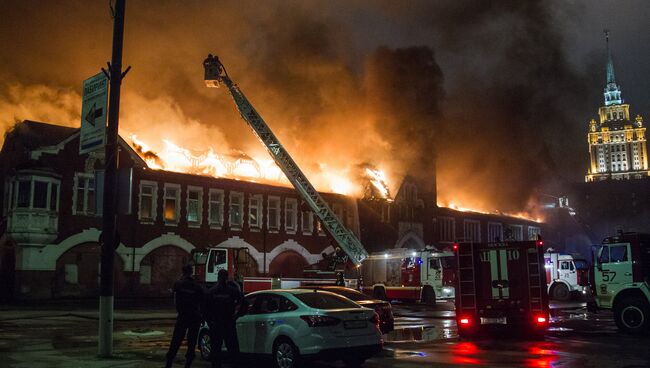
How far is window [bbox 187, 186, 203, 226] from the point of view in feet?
112

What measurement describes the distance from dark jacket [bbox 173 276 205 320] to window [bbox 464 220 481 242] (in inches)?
1791

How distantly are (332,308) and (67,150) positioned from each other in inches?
974

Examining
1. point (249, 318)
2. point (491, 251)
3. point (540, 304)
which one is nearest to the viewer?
point (249, 318)

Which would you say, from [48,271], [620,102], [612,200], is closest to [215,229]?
[48,271]

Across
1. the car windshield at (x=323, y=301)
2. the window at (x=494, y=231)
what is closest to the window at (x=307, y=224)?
the window at (x=494, y=231)

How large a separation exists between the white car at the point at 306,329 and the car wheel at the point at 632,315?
9.11m

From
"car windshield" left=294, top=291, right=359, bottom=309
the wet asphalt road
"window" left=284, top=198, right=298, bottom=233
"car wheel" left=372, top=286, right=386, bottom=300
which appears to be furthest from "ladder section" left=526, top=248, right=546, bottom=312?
"window" left=284, top=198, right=298, bottom=233

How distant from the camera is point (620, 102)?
195250 mm

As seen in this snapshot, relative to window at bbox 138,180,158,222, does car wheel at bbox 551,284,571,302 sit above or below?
below

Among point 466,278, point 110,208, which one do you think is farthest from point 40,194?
point 466,278

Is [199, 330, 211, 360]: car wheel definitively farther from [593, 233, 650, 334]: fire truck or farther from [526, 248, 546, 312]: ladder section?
[593, 233, 650, 334]: fire truck

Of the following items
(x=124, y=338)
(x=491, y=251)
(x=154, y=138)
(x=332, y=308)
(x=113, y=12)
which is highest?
(x=154, y=138)

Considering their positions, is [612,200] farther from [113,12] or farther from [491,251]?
[113,12]

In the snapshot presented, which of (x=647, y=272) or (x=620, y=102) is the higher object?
(x=620, y=102)
